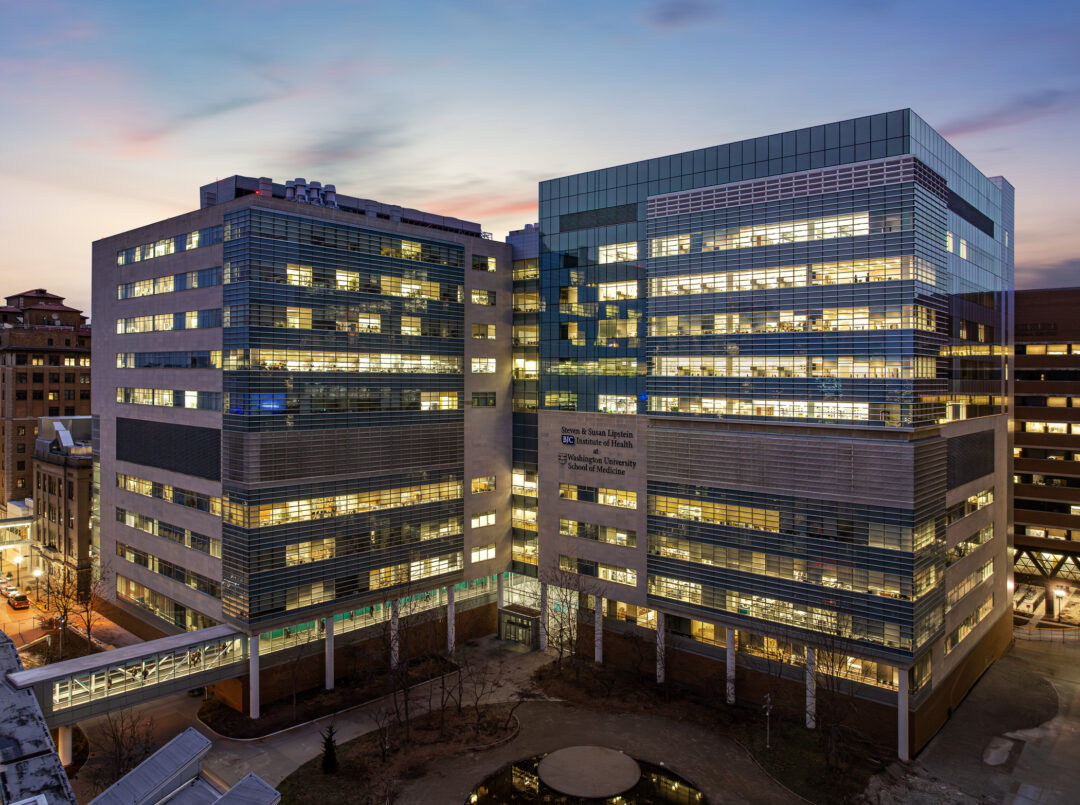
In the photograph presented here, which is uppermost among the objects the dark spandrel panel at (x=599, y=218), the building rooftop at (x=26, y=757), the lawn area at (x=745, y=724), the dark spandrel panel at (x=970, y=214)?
the dark spandrel panel at (x=599, y=218)

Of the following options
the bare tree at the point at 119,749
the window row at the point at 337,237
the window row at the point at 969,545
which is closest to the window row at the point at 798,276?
the window row at the point at 337,237

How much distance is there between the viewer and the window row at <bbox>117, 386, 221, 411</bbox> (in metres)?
62.0

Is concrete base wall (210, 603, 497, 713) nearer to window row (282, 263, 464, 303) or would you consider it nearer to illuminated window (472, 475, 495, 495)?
illuminated window (472, 475, 495, 495)

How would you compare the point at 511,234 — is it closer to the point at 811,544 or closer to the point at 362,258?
the point at 362,258

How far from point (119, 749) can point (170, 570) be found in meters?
24.6

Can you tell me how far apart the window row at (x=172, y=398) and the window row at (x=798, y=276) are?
133ft

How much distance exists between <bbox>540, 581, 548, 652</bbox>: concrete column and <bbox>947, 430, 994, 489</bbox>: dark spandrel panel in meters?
39.3

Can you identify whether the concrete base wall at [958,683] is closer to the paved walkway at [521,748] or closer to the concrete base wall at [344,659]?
the paved walkway at [521,748]

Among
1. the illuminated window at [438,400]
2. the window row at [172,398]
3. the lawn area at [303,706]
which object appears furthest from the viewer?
the illuminated window at [438,400]

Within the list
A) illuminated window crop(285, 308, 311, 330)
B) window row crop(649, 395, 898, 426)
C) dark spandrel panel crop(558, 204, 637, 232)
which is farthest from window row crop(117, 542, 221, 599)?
A: dark spandrel panel crop(558, 204, 637, 232)

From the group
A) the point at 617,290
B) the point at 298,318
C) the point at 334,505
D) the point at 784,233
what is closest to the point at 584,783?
the point at 334,505

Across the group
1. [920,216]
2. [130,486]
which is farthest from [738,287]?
[130,486]

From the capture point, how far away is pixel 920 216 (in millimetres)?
52094

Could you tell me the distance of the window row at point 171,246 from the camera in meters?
62.5
